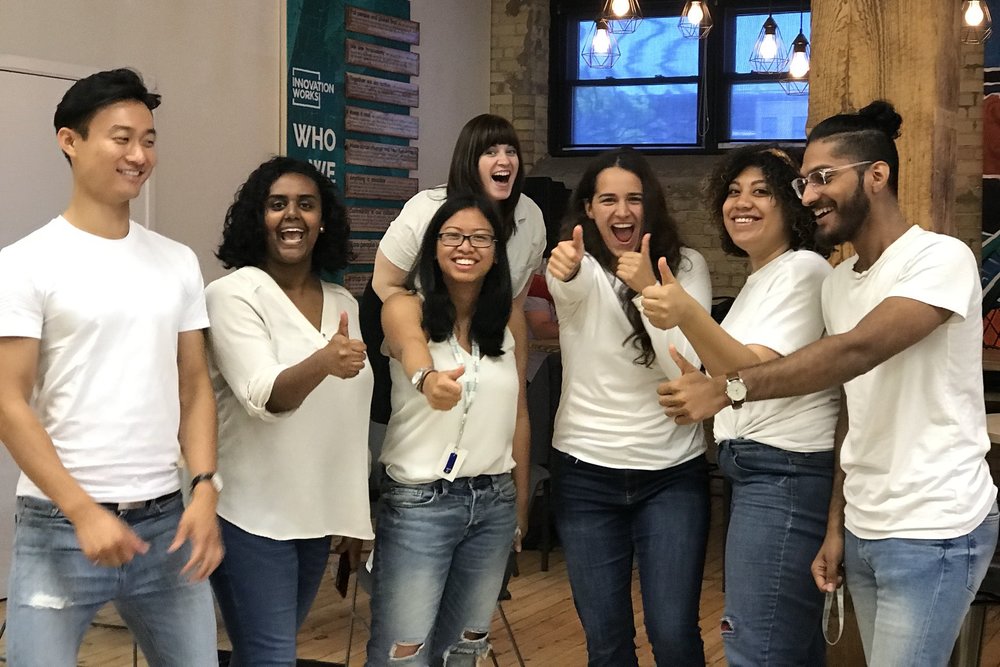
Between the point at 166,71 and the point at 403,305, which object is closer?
the point at 403,305

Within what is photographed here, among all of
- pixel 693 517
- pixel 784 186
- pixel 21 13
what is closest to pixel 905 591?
pixel 693 517

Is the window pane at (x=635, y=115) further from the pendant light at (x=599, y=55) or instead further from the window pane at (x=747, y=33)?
the window pane at (x=747, y=33)

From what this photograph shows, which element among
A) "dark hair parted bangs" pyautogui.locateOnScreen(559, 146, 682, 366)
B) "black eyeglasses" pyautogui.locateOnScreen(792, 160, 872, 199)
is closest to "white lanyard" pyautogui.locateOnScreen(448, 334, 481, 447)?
"dark hair parted bangs" pyautogui.locateOnScreen(559, 146, 682, 366)

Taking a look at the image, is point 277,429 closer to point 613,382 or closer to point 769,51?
point 613,382

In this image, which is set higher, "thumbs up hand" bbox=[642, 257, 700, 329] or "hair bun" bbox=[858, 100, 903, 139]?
"hair bun" bbox=[858, 100, 903, 139]

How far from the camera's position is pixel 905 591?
7.84 feet

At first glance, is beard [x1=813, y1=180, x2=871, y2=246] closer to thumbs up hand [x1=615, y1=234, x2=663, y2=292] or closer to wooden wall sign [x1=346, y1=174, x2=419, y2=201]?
thumbs up hand [x1=615, y1=234, x2=663, y2=292]

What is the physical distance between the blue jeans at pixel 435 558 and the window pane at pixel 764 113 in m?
6.49

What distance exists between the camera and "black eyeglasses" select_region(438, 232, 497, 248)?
9.61 ft

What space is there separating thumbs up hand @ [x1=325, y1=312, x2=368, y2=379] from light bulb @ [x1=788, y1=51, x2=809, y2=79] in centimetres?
577

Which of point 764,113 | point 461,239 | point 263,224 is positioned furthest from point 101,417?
point 764,113

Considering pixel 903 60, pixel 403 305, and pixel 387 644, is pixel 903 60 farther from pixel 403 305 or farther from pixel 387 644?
pixel 387 644

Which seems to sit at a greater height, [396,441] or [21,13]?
[21,13]

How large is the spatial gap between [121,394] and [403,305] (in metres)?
0.80
